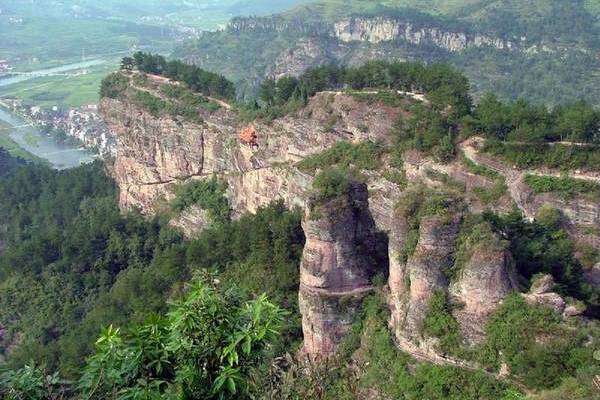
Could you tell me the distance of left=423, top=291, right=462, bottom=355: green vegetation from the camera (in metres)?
16.1

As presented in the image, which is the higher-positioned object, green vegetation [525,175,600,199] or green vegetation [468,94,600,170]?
green vegetation [468,94,600,170]

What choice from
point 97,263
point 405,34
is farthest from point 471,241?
point 405,34

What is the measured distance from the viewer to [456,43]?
86.9m

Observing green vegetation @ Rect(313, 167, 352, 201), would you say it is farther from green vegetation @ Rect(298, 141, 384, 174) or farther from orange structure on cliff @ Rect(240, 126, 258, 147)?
orange structure on cliff @ Rect(240, 126, 258, 147)

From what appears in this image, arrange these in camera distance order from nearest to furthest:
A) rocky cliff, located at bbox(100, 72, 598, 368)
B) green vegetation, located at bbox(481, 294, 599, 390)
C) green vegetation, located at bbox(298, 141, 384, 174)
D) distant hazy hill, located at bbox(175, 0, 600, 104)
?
green vegetation, located at bbox(481, 294, 599, 390) → rocky cliff, located at bbox(100, 72, 598, 368) → green vegetation, located at bbox(298, 141, 384, 174) → distant hazy hill, located at bbox(175, 0, 600, 104)

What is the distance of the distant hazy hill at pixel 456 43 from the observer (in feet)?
243

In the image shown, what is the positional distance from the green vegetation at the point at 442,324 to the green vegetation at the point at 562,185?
7.60 metres

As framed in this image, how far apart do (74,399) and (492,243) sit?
1131 cm

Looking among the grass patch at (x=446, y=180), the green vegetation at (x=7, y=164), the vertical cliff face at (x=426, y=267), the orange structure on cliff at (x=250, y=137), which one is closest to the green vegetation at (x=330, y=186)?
the vertical cliff face at (x=426, y=267)

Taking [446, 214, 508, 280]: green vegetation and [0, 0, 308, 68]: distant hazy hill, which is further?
[0, 0, 308, 68]: distant hazy hill

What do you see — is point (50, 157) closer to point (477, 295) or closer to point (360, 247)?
point (360, 247)

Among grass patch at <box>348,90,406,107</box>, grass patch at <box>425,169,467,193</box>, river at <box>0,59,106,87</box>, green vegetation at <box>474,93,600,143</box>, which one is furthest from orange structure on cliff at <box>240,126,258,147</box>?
river at <box>0,59,106,87</box>

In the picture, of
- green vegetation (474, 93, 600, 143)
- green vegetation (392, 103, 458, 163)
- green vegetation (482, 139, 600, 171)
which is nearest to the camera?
green vegetation (482, 139, 600, 171)

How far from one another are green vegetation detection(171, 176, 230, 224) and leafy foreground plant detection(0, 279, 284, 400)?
24901 mm
